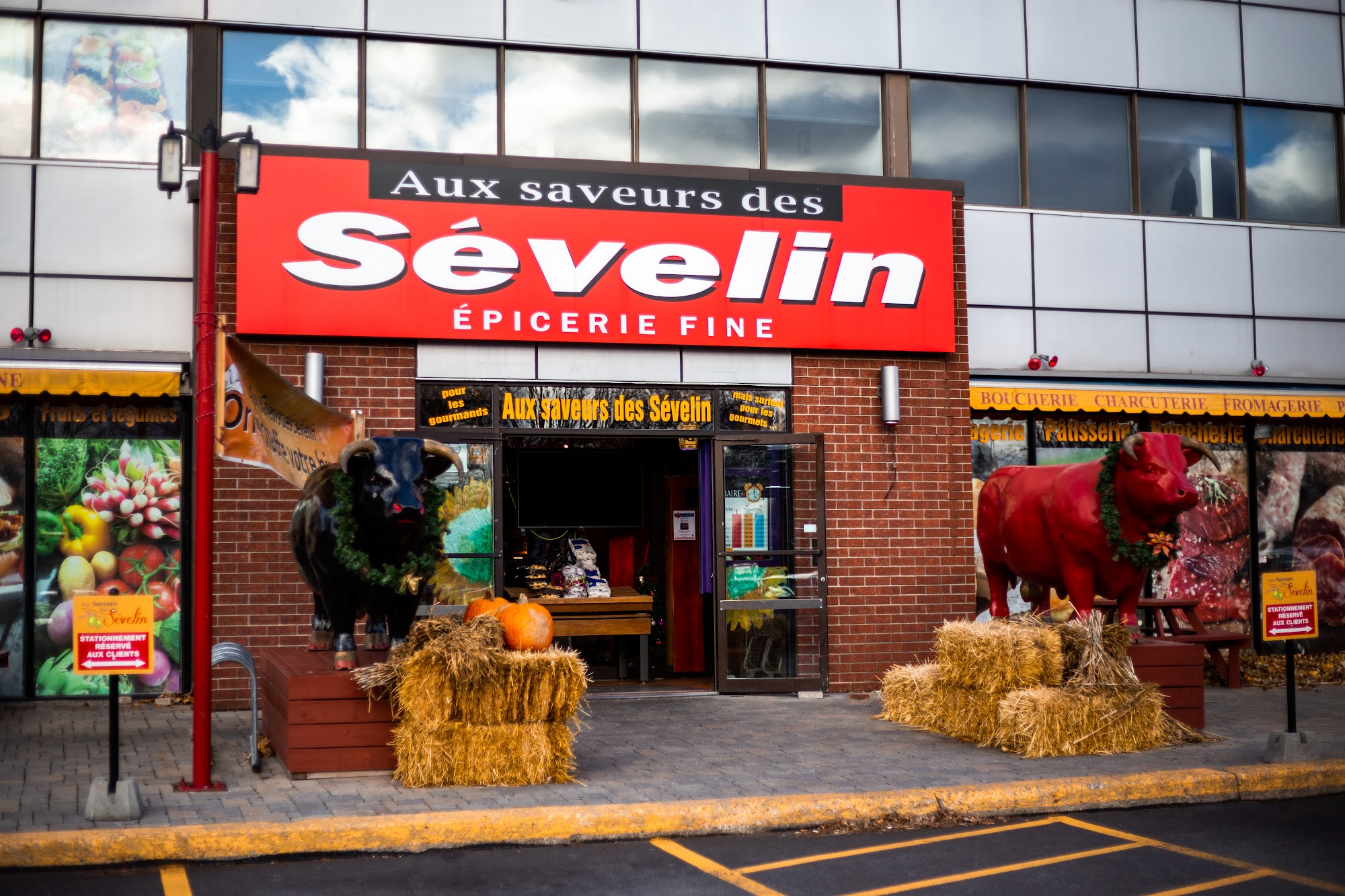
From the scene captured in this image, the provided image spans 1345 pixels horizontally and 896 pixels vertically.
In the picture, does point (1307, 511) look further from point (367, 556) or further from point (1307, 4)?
point (367, 556)

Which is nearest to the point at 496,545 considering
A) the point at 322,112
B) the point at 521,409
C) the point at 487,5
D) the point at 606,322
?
the point at 521,409

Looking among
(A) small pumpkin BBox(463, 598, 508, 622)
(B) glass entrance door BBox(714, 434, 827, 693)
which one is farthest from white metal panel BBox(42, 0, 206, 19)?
(A) small pumpkin BBox(463, 598, 508, 622)

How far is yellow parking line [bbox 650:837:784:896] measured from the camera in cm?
612

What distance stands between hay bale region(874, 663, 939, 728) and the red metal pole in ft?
18.2

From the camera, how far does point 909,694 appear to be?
34.9ft

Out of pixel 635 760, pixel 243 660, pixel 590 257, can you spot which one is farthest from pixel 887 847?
pixel 590 257

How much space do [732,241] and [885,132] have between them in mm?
2550

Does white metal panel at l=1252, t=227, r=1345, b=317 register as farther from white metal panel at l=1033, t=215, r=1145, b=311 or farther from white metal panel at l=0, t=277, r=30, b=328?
white metal panel at l=0, t=277, r=30, b=328

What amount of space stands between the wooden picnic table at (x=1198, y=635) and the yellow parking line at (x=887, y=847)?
5390 mm

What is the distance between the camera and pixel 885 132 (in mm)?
13969

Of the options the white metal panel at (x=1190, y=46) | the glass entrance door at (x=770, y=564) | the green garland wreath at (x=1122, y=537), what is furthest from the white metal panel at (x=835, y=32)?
the green garland wreath at (x=1122, y=537)

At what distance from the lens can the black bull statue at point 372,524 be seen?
26.9ft

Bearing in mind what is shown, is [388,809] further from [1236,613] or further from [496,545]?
[1236,613]

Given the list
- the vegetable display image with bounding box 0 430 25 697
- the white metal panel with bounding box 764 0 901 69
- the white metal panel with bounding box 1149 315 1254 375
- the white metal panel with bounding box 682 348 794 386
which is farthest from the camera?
the white metal panel with bounding box 1149 315 1254 375
